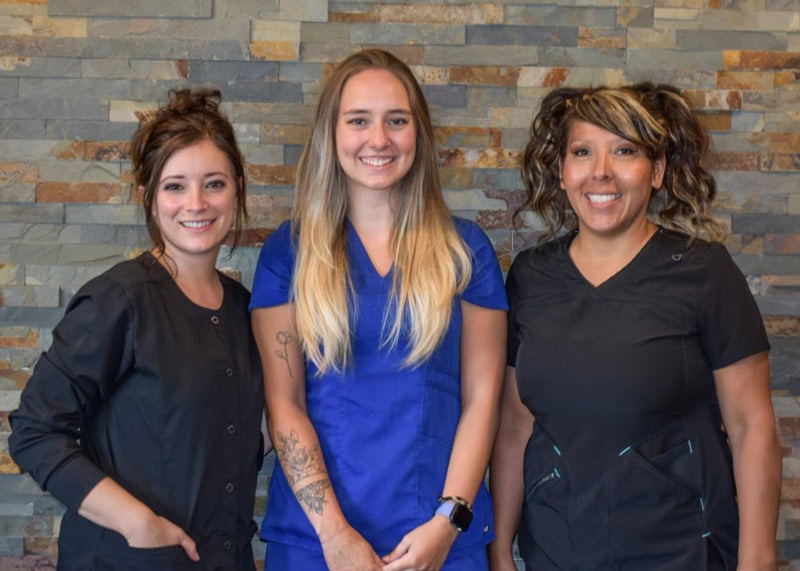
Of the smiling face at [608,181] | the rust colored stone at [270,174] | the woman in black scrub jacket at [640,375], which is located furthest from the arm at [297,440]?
the smiling face at [608,181]

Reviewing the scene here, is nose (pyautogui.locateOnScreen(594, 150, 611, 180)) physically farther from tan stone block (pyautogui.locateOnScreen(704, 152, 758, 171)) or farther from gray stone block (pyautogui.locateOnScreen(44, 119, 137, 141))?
gray stone block (pyautogui.locateOnScreen(44, 119, 137, 141))

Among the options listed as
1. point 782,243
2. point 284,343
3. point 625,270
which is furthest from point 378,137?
point 782,243

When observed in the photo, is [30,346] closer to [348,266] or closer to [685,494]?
[348,266]

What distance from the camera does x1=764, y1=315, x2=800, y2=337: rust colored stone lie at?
7.52 feet

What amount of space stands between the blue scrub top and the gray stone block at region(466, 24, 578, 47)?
2.45ft

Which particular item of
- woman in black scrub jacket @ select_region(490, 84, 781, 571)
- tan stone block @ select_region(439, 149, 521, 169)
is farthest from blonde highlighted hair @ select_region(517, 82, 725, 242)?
tan stone block @ select_region(439, 149, 521, 169)

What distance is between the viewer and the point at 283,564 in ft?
5.93

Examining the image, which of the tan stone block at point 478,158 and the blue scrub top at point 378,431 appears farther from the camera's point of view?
the tan stone block at point 478,158

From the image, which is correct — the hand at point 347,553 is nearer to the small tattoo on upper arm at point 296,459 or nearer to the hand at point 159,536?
the small tattoo on upper arm at point 296,459

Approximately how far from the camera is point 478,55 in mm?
2225

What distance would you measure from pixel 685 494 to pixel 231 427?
2.86 ft

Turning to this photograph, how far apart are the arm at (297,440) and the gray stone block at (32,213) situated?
0.72 meters

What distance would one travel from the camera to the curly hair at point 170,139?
1.74m

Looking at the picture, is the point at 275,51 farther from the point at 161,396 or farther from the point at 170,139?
the point at 161,396
